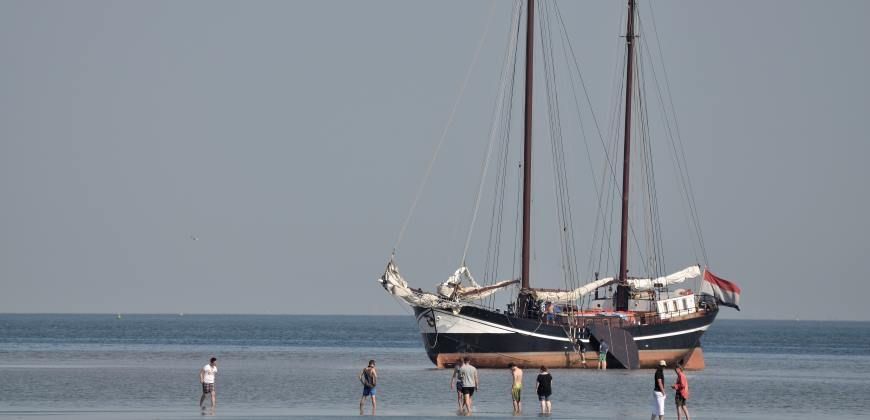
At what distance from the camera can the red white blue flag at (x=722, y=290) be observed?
3543 inches

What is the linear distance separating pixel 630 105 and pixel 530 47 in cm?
1005

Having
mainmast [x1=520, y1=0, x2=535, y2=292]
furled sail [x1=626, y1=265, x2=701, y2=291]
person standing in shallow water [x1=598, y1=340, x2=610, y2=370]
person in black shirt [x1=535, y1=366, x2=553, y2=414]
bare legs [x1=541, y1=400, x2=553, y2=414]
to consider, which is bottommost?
bare legs [x1=541, y1=400, x2=553, y2=414]

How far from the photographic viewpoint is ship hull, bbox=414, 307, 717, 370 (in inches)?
3093

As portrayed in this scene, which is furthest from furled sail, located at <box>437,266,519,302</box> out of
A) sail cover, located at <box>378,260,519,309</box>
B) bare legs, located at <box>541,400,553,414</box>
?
bare legs, located at <box>541,400,553,414</box>

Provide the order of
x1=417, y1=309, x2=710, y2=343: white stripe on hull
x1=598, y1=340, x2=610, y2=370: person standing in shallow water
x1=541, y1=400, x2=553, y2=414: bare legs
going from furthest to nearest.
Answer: x1=598, y1=340, x2=610, y2=370: person standing in shallow water < x1=417, y1=309, x2=710, y2=343: white stripe on hull < x1=541, y1=400, x2=553, y2=414: bare legs

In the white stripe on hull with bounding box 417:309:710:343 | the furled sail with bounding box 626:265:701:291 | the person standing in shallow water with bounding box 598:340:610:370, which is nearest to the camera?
the white stripe on hull with bounding box 417:309:710:343

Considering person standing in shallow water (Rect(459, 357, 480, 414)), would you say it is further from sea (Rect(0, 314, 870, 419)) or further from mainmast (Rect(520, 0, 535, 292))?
mainmast (Rect(520, 0, 535, 292))

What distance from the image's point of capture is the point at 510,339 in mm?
78750

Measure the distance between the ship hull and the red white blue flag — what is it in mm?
8688

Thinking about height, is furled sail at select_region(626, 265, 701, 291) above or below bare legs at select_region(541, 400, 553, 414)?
above

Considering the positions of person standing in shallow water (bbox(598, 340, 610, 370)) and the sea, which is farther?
person standing in shallow water (bbox(598, 340, 610, 370))

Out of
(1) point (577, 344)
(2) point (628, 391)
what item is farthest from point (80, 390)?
(1) point (577, 344)

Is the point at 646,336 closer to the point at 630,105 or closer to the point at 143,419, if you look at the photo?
the point at 630,105

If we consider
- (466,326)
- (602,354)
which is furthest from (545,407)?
(602,354)
